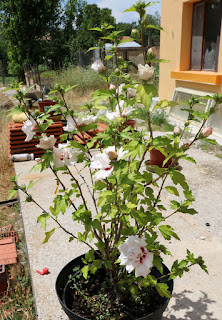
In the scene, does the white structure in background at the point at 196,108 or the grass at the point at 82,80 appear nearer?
the white structure in background at the point at 196,108

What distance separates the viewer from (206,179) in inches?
168

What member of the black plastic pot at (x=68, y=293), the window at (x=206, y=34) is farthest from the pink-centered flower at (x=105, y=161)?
the window at (x=206, y=34)

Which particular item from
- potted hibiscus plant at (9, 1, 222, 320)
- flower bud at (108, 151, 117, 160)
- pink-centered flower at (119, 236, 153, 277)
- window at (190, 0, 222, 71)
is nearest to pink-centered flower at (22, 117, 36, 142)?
potted hibiscus plant at (9, 1, 222, 320)

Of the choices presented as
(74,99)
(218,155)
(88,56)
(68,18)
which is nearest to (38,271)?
(218,155)

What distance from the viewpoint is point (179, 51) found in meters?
7.46

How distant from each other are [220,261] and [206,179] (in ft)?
6.19

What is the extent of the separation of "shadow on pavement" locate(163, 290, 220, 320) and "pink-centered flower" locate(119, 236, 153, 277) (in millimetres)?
947

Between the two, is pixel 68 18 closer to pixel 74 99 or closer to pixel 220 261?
pixel 74 99

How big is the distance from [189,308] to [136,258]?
1082mm

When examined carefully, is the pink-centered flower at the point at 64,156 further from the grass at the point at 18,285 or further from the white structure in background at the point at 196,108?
the white structure in background at the point at 196,108

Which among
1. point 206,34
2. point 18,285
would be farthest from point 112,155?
point 206,34

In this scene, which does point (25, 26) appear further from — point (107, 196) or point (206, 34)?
point (107, 196)

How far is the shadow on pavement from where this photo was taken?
1.98 meters

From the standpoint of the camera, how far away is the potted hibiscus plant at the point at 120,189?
1260mm
